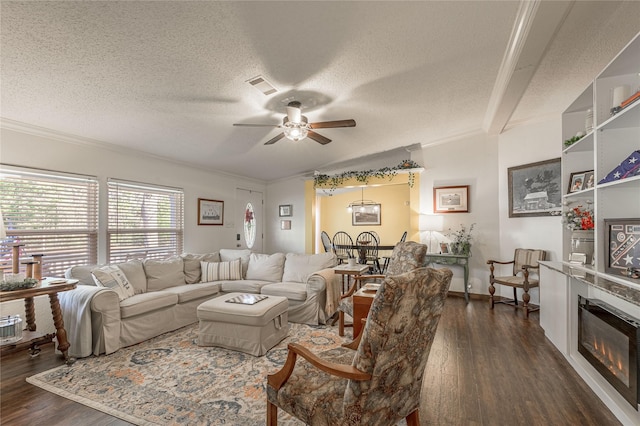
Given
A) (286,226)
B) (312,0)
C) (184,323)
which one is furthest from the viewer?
(286,226)

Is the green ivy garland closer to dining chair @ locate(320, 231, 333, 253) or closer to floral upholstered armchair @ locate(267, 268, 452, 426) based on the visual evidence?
dining chair @ locate(320, 231, 333, 253)

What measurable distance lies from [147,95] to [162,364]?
249 cm

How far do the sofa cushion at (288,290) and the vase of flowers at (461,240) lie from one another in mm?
2800

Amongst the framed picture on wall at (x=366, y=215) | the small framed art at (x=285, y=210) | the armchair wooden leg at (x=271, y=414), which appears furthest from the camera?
the framed picture on wall at (x=366, y=215)

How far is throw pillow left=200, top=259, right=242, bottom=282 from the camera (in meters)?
4.25

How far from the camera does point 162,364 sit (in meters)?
2.55

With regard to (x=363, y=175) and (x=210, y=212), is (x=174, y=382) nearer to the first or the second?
(x=210, y=212)

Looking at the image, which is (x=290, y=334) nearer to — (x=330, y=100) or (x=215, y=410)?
(x=215, y=410)

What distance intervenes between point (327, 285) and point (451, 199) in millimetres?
2966

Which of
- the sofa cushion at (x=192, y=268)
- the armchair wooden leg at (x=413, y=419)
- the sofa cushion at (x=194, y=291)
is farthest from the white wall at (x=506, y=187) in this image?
the sofa cushion at (x=192, y=268)

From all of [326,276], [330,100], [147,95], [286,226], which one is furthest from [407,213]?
[147,95]

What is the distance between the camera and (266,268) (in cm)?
431

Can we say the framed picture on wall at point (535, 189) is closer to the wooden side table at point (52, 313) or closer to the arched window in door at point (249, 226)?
the arched window in door at point (249, 226)

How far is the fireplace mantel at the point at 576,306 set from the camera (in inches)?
70.4
